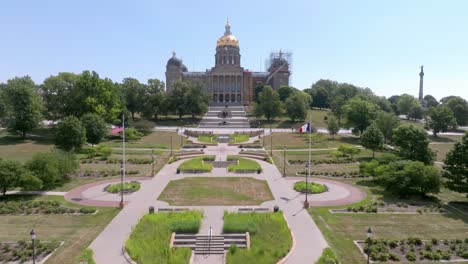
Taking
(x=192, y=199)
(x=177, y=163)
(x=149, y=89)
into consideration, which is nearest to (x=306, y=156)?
(x=177, y=163)

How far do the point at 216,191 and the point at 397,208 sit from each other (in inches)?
673

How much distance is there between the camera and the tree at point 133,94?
311 feet

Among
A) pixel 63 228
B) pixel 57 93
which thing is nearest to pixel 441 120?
pixel 63 228

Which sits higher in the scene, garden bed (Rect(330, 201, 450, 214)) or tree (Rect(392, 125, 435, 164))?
tree (Rect(392, 125, 435, 164))

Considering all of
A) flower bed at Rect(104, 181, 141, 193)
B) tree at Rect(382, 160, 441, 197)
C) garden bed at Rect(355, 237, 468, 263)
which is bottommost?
garden bed at Rect(355, 237, 468, 263)

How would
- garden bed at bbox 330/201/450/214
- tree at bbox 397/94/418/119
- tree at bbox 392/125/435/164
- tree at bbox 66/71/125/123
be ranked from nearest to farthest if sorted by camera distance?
garden bed at bbox 330/201/450/214 → tree at bbox 392/125/435/164 → tree at bbox 66/71/125/123 → tree at bbox 397/94/418/119

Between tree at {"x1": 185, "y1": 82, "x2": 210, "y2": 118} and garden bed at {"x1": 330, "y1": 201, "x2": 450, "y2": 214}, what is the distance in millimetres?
68939

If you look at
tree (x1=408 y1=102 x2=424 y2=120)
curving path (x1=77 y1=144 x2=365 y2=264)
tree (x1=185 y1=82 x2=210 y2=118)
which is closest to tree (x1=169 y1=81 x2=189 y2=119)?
tree (x1=185 y1=82 x2=210 y2=118)

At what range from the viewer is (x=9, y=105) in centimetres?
7131

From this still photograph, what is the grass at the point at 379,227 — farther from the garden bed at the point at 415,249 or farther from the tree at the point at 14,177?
the tree at the point at 14,177

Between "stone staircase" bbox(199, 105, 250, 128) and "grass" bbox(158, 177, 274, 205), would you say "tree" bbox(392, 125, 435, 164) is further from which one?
"stone staircase" bbox(199, 105, 250, 128)

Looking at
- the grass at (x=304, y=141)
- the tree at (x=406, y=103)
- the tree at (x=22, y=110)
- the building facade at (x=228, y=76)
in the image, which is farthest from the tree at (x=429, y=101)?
the tree at (x=22, y=110)

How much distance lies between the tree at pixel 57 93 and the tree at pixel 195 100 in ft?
91.5

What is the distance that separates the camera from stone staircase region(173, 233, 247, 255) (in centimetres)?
2445
